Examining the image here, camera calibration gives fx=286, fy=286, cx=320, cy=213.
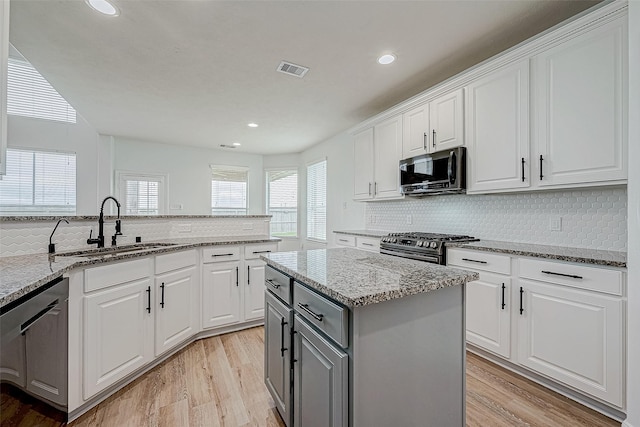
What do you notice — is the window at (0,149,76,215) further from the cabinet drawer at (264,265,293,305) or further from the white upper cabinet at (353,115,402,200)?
the cabinet drawer at (264,265,293,305)

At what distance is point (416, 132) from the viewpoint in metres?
3.04

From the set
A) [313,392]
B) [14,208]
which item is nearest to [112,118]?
[14,208]

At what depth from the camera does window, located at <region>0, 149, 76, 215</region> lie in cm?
443

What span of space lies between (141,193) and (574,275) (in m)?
6.06

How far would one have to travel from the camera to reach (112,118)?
160 inches

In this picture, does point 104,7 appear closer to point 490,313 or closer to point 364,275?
point 364,275

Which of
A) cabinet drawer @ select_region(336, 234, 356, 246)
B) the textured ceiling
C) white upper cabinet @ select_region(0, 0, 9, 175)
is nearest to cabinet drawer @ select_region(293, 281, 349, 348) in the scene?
A: white upper cabinet @ select_region(0, 0, 9, 175)

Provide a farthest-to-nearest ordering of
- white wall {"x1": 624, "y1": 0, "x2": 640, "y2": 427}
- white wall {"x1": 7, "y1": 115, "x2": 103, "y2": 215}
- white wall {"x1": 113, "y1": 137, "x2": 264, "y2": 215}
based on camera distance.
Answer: white wall {"x1": 113, "y1": 137, "x2": 264, "y2": 215}
white wall {"x1": 7, "y1": 115, "x2": 103, "y2": 215}
white wall {"x1": 624, "y1": 0, "x2": 640, "y2": 427}

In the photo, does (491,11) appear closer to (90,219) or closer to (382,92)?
(382,92)

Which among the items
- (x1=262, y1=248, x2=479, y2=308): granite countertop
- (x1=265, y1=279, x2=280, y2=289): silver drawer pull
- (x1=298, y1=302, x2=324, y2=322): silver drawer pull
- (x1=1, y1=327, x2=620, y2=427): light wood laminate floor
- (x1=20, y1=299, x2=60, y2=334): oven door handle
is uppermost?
(x1=262, y1=248, x2=479, y2=308): granite countertop

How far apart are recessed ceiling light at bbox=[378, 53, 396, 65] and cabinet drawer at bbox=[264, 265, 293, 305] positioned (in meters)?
2.03

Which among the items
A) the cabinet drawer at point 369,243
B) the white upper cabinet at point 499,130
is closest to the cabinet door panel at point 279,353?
the cabinet drawer at point 369,243

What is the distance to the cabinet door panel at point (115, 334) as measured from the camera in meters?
1.74

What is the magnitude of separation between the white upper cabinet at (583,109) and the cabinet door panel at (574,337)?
2.47 feet
